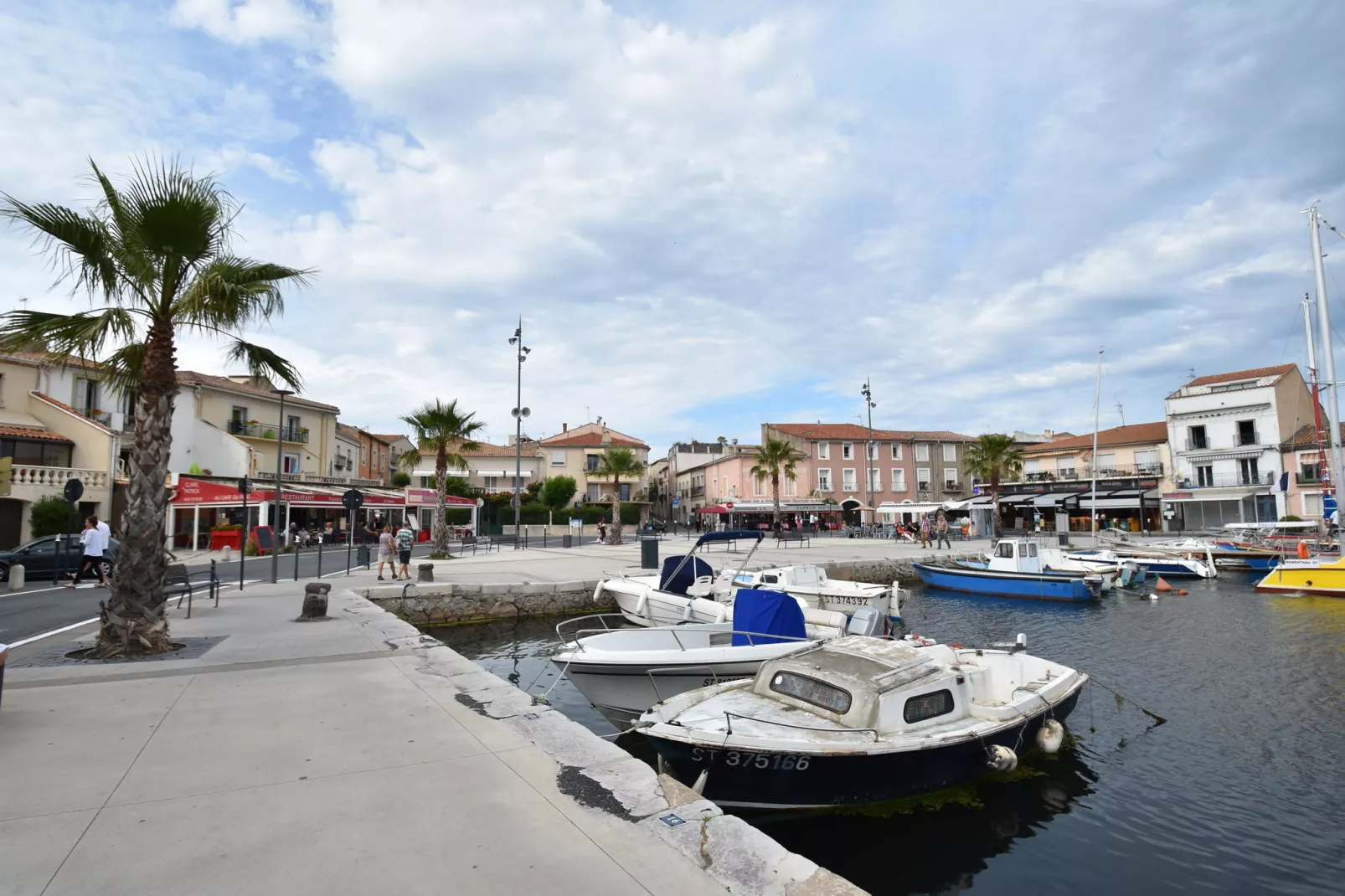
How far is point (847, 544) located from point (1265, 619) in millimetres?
21987

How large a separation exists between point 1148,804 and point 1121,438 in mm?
56611

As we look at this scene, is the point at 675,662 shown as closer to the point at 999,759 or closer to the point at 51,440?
the point at 999,759

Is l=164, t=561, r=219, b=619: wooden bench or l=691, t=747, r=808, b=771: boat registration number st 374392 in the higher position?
l=164, t=561, r=219, b=619: wooden bench

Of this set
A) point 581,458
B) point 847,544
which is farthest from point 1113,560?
point 581,458

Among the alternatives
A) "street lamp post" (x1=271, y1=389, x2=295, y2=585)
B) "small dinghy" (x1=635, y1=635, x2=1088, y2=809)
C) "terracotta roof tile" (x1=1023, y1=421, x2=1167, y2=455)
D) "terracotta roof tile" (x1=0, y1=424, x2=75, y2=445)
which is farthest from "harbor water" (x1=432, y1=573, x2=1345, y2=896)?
"terracotta roof tile" (x1=1023, y1=421, x2=1167, y2=455)

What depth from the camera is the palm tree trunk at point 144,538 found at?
28.9 ft

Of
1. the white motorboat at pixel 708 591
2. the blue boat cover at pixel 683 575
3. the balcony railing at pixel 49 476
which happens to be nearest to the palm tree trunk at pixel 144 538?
the white motorboat at pixel 708 591

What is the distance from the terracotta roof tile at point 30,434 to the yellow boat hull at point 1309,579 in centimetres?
4774

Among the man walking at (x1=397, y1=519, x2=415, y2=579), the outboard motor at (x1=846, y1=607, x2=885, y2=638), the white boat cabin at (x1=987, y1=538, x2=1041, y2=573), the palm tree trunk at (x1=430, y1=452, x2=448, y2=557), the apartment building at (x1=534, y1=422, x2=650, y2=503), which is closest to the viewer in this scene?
the outboard motor at (x1=846, y1=607, x2=885, y2=638)

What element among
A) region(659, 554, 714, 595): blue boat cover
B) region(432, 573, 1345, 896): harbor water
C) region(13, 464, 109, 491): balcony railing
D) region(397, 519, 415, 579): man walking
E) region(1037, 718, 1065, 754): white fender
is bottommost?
region(432, 573, 1345, 896): harbor water

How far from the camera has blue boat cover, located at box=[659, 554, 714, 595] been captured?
16031mm

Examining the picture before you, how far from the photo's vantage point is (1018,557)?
2514 centimetres

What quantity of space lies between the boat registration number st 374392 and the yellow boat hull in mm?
26390

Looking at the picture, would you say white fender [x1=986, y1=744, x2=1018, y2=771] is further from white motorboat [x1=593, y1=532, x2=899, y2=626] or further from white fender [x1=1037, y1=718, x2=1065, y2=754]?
white motorboat [x1=593, y1=532, x2=899, y2=626]
